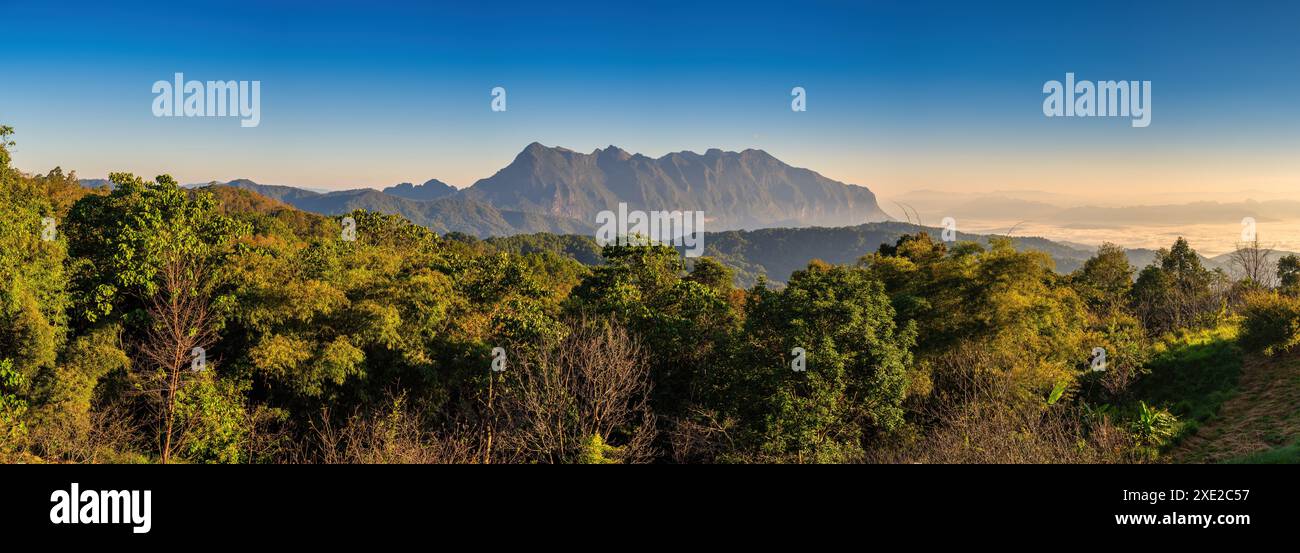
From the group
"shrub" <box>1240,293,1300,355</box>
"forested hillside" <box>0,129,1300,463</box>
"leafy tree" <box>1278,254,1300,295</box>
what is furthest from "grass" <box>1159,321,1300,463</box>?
"leafy tree" <box>1278,254,1300,295</box>

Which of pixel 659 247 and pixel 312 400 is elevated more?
pixel 659 247

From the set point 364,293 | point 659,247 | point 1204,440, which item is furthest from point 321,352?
point 1204,440

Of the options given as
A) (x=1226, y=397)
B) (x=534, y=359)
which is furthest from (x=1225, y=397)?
(x=534, y=359)

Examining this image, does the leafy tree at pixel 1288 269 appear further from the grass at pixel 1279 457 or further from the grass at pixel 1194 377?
the grass at pixel 1279 457

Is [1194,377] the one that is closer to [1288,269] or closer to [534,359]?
[534,359]

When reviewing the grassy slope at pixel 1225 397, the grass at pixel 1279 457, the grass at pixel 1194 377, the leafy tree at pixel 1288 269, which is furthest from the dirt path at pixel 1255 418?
the leafy tree at pixel 1288 269

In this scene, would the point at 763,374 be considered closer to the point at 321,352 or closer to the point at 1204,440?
the point at 1204,440
